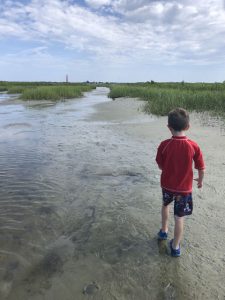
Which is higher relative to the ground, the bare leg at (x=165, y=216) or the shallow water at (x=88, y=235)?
the bare leg at (x=165, y=216)

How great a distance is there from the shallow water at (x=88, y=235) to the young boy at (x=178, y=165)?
0.44 metres

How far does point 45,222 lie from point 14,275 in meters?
1.15

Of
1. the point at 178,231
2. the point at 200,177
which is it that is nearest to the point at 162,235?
the point at 178,231

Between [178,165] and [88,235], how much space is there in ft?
4.81

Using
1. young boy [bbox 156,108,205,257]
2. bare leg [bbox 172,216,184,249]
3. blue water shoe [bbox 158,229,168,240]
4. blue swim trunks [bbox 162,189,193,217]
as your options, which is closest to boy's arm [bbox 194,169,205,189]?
young boy [bbox 156,108,205,257]

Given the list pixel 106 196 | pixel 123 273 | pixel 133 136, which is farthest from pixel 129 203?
pixel 133 136

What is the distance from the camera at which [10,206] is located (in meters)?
4.62

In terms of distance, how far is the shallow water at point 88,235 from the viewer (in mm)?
2850

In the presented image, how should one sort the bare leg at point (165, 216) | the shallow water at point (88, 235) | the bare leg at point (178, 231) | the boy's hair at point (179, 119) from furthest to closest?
1. the bare leg at point (165, 216)
2. the bare leg at point (178, 231)
3. the boy's hair at point (179, 119)
4. the shallow water at point (88, 235)

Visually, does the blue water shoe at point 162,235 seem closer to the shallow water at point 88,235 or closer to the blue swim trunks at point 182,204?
the shallow water at point 88,235

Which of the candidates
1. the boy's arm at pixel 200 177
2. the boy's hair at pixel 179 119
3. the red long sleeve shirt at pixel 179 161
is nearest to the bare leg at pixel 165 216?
the red long sleeve shirt at pixel 179 161

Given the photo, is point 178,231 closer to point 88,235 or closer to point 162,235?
point 162,235

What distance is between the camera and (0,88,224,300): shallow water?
285 centimetres

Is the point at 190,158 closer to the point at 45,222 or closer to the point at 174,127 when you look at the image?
the point at 174,127
